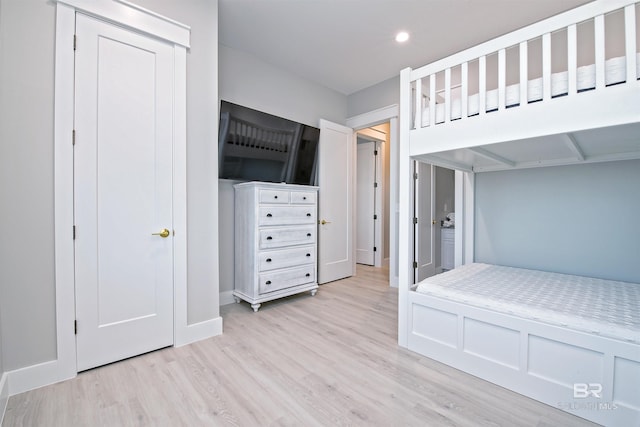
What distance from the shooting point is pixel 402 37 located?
9.53 ft

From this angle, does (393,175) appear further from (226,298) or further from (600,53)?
(226,298)

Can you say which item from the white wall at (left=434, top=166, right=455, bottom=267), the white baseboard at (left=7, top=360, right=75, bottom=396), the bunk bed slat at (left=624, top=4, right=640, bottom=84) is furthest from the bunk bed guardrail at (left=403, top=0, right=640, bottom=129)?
the white baseboard at (left=7, top=360, right=75, bottom=396)

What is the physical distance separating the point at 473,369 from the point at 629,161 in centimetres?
213

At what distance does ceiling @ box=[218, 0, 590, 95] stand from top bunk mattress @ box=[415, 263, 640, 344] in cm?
236

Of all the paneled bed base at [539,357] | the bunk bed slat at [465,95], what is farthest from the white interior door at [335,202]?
the bunk bed slat at [465,95]

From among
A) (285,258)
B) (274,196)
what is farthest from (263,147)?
(285,258)

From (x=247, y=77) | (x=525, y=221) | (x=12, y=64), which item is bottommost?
(x=525, y=221)

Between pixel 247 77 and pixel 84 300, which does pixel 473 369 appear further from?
pixel 247 77

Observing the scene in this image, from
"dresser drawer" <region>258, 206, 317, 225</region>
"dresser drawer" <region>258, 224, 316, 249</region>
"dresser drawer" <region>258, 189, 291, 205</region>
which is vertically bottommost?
"dresser drawer" <region>258, 224, 316, 249</region>

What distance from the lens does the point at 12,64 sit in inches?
62.1

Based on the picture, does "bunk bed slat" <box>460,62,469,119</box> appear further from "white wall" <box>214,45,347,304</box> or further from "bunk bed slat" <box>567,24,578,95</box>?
"white wall" <box>214,45,347,304</box>

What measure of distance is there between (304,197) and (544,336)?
7.97 ft

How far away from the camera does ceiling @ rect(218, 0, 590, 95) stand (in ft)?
7.99

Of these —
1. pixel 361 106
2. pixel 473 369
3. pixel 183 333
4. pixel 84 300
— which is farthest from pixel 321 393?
pixel 361 106
